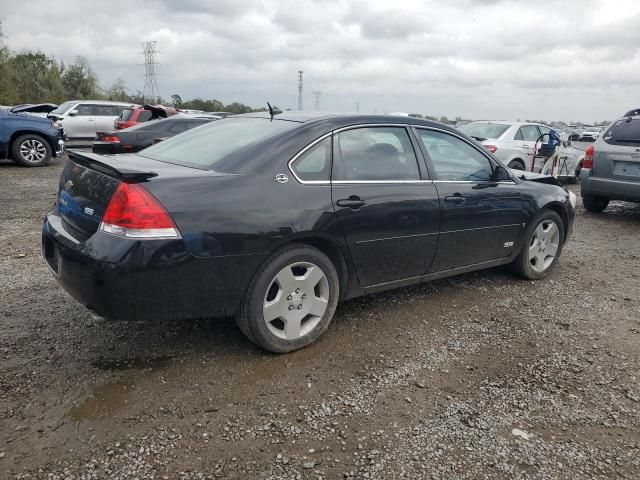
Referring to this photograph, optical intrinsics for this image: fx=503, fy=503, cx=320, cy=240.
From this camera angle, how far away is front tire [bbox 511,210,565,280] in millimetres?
4676

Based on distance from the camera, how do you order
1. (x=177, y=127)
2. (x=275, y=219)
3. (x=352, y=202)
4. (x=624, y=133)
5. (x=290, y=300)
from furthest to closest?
(x=177, y=127), (x=624, y=133), (x=352, y=202), (x=290, y=300), (x=275, y=219)

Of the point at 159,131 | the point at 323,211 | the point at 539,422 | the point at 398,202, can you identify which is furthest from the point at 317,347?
the point at 159,131

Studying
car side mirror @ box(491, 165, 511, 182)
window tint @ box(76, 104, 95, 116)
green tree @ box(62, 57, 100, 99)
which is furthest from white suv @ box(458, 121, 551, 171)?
green tree @ box(62, 57, 100, 99)

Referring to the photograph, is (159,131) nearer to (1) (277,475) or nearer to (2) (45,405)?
(2) (45,405)

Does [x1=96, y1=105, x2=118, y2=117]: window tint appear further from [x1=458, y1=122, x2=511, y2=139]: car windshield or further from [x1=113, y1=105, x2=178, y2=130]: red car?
Result: [x1=458, y1=122, x2=511, y2=139]: car windshield

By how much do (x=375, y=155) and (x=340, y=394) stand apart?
1.67m

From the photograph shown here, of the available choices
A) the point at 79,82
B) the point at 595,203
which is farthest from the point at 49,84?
the point at 595,203

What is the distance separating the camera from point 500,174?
433 centimetres

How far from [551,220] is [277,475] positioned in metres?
3.78

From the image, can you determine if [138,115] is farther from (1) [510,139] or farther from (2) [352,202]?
(2) [352,202]

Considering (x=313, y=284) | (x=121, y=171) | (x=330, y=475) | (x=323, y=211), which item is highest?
(x=121, y=171)

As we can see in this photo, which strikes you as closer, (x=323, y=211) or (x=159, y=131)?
(x=323, y=211)

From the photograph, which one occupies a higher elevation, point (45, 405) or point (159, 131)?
point (159, 131)

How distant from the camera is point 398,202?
3504 mm
